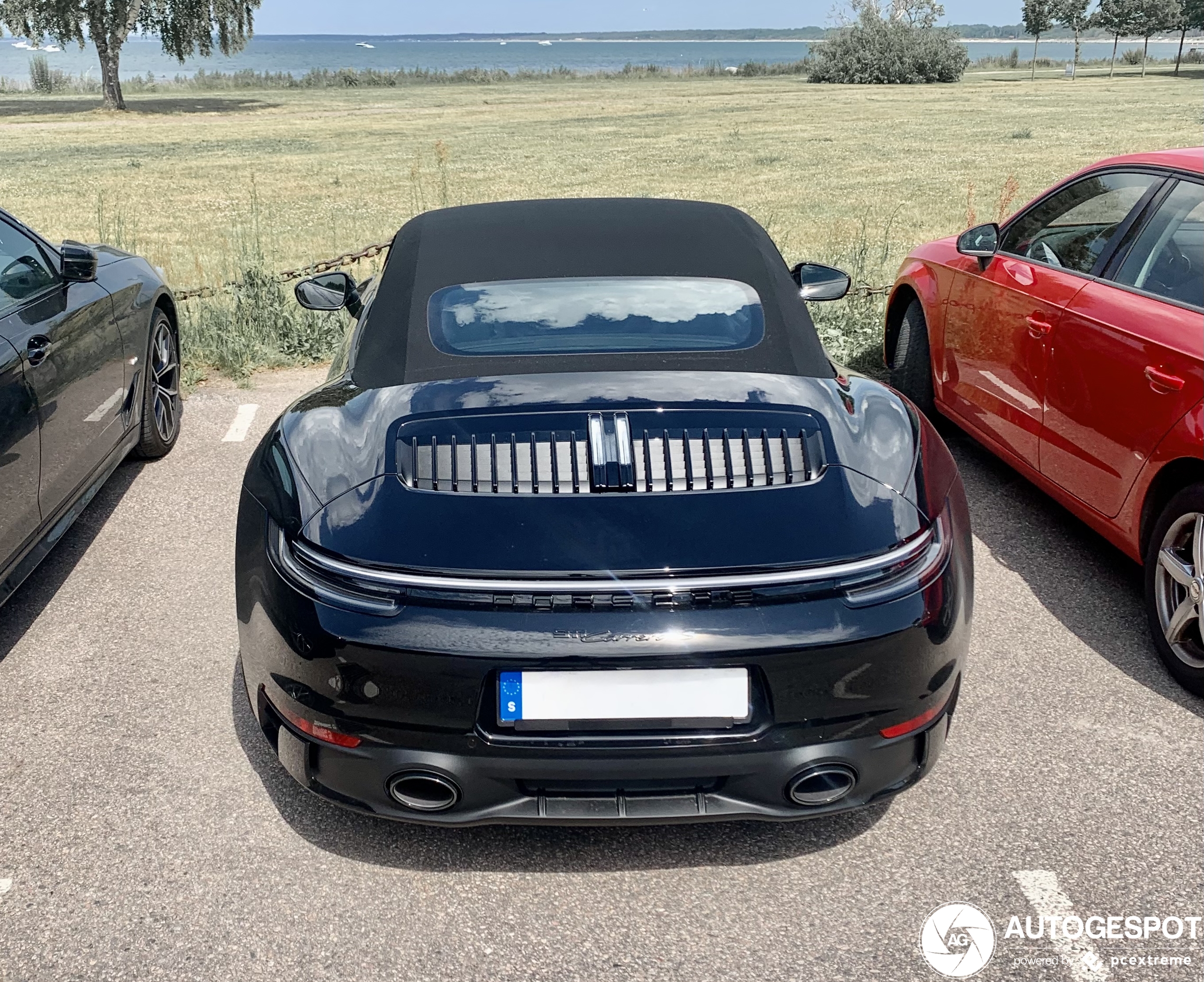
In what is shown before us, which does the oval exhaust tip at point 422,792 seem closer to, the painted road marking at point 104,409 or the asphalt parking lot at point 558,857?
the asphalt parking lot at point 558,857

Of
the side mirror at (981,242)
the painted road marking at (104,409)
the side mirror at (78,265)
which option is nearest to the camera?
the painted road marking at (104,409)

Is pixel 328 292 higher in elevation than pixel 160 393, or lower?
higher

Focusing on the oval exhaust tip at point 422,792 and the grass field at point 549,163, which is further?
the grass field at point 549,163

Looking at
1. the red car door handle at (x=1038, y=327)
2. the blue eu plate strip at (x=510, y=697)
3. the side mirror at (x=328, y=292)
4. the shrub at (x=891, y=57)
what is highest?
the shrub at (x=891, y=57)

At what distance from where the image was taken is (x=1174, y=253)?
12.6ft

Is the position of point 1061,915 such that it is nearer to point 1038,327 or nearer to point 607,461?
point 607,461

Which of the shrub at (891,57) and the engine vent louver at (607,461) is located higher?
the shrub at (891,57)

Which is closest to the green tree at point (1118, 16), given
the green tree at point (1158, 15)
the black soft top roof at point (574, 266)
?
the green tree at point (1158, 15)

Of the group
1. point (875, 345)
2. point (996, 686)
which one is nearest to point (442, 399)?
point (996, 686)

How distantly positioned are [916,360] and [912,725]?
143 inches

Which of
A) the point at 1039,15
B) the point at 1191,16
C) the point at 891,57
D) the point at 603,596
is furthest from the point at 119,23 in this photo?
the point at 1191,16

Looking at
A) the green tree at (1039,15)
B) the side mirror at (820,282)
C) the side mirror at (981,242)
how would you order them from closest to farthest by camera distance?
1. the side mirror at (820,282)
2. the side mirror at (981,242)
3. the green tree at (1039,15)

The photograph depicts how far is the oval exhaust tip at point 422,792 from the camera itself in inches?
92.0

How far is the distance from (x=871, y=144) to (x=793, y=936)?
951 inches
